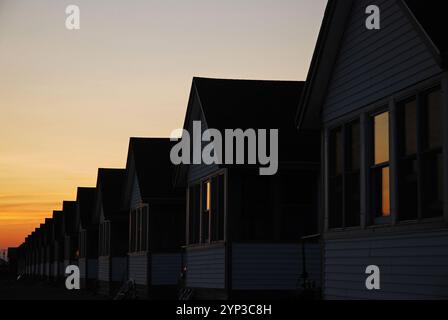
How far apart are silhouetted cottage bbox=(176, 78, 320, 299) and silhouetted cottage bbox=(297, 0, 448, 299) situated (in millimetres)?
7050

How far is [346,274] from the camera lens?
1736 centimetres

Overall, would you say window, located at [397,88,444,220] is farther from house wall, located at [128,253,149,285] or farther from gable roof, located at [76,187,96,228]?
gable roof, located at [76,187,96,228]

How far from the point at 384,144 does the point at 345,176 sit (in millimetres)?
1879

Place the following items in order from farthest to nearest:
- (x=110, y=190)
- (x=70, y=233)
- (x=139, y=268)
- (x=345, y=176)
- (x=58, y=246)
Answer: (x=58, y=246) < (x=70, y=233) < (x=110, y=190) < (x=139, y=268) < (x=345, y=176)

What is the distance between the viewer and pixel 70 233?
76.6 meters

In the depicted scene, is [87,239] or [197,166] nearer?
[197,166]

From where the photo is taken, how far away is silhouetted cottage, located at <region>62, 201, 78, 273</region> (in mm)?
74500

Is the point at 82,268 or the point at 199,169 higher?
the point at 199,169

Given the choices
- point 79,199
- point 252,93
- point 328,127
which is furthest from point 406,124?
point 79,199

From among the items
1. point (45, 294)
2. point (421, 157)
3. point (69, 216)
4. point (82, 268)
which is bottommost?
point (45, 294)

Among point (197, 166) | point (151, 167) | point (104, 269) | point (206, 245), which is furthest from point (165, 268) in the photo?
point (104, 269)

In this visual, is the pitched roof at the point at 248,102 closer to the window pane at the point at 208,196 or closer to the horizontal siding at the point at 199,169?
the horizontal siding at the point at 199,169

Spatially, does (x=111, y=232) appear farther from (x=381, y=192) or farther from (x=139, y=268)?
(x=381, y=192)

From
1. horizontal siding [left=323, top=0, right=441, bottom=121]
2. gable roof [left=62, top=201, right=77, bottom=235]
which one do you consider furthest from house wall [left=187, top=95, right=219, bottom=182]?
gable roof [left=62, top=201, right=77, bottom=235]
